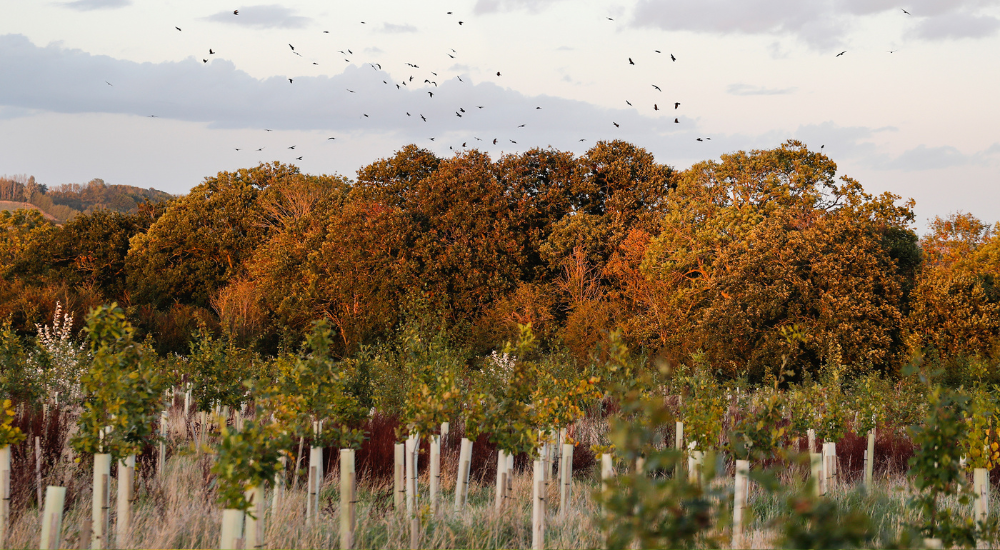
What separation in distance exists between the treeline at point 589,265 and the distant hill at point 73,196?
43.1 meters

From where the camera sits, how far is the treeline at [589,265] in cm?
2039

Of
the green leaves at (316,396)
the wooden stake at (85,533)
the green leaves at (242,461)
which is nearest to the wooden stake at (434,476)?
the green leaves at (316,396)

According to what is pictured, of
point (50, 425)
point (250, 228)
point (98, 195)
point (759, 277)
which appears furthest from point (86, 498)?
point (98, 195)

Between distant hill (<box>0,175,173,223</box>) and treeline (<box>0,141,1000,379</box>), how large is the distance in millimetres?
43057

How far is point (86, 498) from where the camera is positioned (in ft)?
20.6

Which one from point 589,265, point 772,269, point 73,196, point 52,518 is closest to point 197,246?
point 589,265

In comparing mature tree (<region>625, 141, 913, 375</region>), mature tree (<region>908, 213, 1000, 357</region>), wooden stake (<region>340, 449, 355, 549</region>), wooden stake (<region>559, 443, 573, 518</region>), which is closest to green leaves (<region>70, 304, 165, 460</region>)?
wooden stake (<region>340, 449, 355, 549</region>)

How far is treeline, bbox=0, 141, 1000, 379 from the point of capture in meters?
20.4

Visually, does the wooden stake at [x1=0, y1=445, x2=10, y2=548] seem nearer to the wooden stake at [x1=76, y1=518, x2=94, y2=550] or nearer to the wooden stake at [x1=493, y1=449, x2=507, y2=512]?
the wooden stake at [x1=76, y1=518, x2=94, y2=550]

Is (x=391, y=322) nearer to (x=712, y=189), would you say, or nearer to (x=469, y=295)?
(x=469, y=295)

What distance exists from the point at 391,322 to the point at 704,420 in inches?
745

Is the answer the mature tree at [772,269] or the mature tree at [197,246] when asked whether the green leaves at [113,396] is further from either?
the mature tree at [197,246]

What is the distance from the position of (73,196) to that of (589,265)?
77.3m

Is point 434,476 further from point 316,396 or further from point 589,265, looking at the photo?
point 589,265
